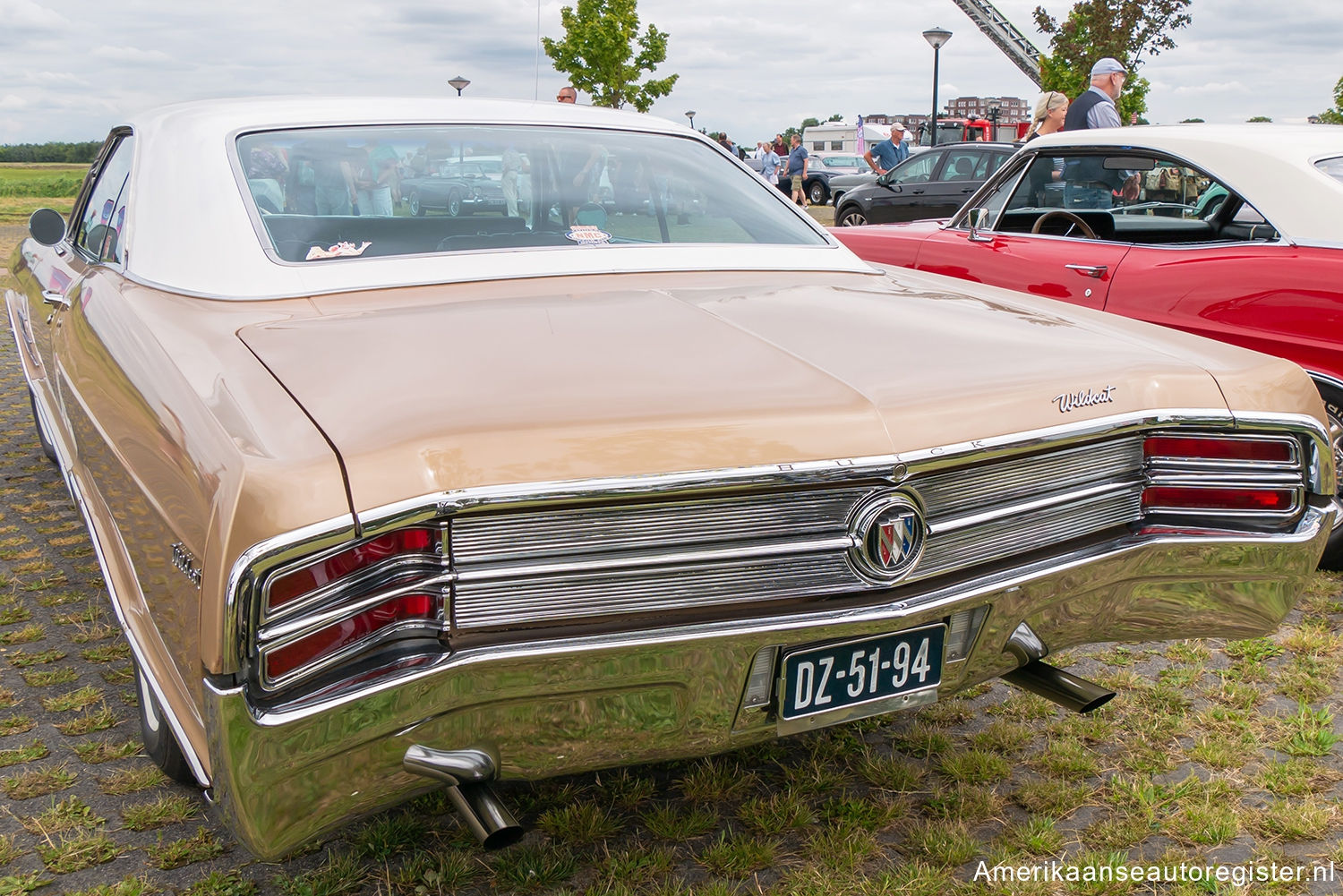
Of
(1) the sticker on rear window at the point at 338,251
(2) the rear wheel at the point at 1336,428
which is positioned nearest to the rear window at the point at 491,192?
(1) the sticker on rear window at the point at 338,251

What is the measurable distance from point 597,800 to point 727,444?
1.09 metres

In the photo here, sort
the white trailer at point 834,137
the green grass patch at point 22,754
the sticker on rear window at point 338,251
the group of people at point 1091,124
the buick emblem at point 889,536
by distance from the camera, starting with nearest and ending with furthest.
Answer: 1. the buick emblem at point 889,536
2. the sticker on rear window at point 338,251
3. the green grass patch at point 22,754
4. the group of people at point 1091,124
5. the white trailer at point 834,137

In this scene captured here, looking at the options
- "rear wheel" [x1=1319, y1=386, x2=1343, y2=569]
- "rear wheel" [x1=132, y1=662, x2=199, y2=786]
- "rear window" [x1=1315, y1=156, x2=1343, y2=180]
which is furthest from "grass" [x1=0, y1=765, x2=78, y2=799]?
"rear window" [x1=1315, y1=156, x2=1343, y2=180]

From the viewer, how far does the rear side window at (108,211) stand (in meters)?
2.98

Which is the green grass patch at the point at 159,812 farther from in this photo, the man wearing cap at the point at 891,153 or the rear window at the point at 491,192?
the man wearing cap at the point at 891,153

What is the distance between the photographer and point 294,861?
2191 millimetres

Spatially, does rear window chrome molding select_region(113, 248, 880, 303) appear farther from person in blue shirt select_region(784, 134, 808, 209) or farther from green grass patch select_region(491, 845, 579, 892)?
person in blue shirt select_region(784, 134, 808, 209)

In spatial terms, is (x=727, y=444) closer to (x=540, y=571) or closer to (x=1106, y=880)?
(x=540, y=571)

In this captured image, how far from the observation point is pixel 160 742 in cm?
242

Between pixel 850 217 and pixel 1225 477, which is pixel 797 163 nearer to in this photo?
pixel 850 217

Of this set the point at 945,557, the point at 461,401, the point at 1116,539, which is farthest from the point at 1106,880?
the point at 461,401

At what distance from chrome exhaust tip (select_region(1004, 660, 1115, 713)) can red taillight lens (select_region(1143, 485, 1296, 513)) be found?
0.39 metres

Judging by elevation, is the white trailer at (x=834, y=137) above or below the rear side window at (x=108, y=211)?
above

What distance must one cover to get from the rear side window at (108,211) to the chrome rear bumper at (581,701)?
179 cm
